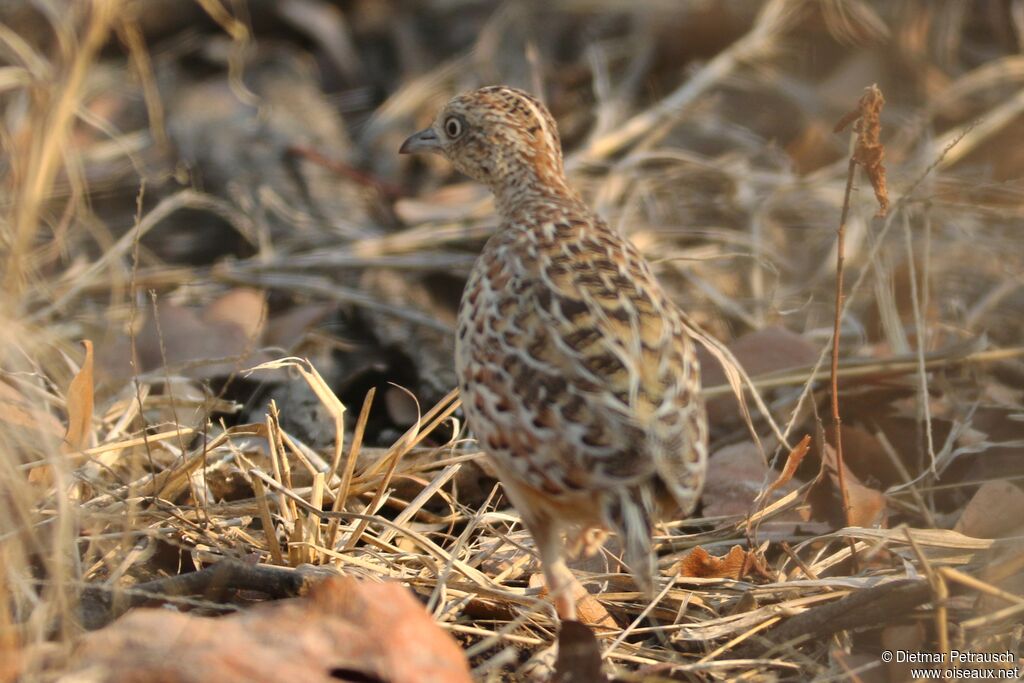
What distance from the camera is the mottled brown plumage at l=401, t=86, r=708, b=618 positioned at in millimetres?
3012

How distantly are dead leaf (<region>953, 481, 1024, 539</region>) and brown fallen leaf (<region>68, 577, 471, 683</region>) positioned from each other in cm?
202

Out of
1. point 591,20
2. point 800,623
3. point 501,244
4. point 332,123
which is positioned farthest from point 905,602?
point 591,20

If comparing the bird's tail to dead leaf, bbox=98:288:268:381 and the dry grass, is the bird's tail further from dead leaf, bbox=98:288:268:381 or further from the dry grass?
dead leaf, bbox=98:288:268:381

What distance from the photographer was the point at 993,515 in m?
4.06

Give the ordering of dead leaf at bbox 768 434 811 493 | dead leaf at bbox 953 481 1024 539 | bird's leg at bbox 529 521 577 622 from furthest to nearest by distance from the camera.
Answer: dead leaf at bbox 953 481 1024 539
dead leaf at bbox 768 434 811 493
bird's leg at bbox 529 521 577 622

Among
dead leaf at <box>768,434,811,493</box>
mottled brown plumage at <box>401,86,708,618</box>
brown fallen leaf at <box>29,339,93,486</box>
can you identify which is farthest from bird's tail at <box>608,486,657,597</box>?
brown fallen leaf at <box>29,339,93,486</box>

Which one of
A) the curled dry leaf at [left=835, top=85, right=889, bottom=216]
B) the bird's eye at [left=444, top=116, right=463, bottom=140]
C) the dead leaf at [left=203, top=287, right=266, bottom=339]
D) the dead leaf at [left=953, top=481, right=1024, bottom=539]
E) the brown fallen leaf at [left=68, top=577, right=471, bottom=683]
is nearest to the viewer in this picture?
the brown fallen leaf at [left=68, top=577, right=471, bottom=683]

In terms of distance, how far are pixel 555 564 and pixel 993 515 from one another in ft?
5.47

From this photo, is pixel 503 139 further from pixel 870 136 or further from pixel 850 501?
pixel 850 501

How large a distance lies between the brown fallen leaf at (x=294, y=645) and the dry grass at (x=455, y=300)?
0.51ft

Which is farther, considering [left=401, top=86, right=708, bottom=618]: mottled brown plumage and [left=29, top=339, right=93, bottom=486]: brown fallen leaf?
[left=29, top=339, right=93, bottom=486]: brown fallen leaf

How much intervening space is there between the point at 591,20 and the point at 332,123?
2.24 meters

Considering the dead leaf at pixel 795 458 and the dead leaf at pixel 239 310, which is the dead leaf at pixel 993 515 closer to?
the dead leaf at pixel 795 458

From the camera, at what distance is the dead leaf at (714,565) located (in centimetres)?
386
